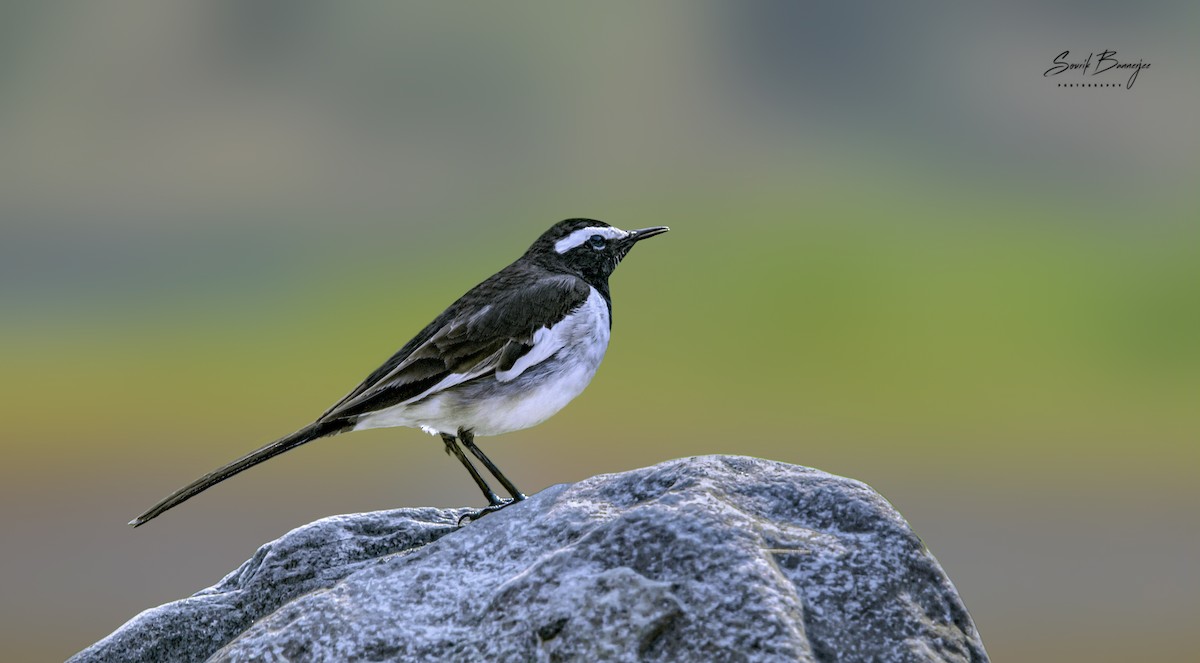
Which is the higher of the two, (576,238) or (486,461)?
(576,238)

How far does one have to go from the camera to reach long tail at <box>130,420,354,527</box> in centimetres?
692

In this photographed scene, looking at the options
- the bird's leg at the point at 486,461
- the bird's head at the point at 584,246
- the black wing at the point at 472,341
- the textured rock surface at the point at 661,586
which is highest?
the bird's head at the point at 584,246

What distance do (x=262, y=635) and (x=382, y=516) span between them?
1.72 meters

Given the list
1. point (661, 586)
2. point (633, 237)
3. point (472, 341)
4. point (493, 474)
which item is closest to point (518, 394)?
point (472, 341)

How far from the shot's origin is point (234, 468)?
22.7 ft

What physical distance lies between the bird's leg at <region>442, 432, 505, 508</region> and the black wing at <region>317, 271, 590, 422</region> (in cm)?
64

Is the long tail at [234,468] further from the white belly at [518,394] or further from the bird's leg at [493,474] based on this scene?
the bird's leg at [493,474]

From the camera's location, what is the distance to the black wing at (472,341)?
23.5ft

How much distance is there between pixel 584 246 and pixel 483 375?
57.9 inches

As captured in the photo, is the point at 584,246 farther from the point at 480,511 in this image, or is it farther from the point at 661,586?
the point at 661,586

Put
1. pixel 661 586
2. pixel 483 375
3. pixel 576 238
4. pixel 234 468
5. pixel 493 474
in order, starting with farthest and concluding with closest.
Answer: pixel 576 238 < pixel 493 474 < pixel 483 375 < pixel 234 468 < pixel 661 586

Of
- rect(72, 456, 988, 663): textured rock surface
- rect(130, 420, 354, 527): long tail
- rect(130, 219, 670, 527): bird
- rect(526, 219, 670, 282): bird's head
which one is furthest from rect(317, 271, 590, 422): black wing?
rect(72, 456, 988, 663): textured rock surface

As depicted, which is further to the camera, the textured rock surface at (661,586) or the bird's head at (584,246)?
the bird's head at (584,246)

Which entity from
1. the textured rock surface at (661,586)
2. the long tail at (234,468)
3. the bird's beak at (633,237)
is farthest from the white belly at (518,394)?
the textured rock surface at (661,586)
